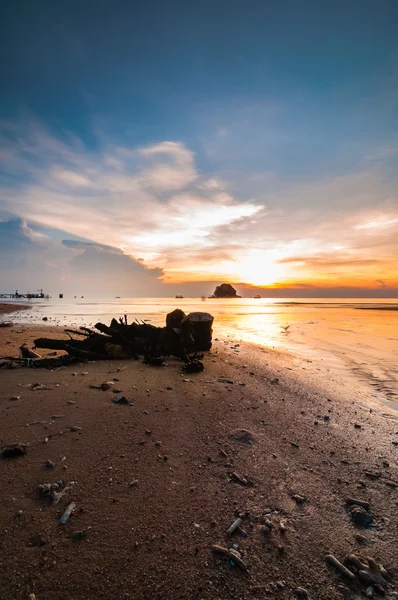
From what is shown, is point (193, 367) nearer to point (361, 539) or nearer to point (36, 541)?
point (361, 539)

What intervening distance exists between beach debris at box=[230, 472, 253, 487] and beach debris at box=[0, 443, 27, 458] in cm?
250

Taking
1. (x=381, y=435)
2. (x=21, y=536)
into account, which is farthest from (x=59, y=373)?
(x=381, y=435)

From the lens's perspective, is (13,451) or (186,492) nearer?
(186,492)

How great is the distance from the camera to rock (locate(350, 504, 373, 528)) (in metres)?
2.81

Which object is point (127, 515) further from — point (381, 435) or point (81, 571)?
point (381, 435)

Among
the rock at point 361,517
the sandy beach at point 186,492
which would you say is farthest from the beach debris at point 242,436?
the rock at point 361,517

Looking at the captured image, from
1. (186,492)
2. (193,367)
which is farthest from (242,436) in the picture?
(193,367)

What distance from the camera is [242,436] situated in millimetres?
4371

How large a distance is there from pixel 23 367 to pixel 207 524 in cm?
655

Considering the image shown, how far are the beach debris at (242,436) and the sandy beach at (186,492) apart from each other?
3cm

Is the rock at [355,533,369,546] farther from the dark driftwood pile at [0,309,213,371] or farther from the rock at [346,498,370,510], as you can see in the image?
the dark driftwood pile at [0,309,213,371]

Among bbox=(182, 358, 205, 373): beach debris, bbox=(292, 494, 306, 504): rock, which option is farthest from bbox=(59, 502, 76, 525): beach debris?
bbox=(182, 358, 205, 373): beach debris

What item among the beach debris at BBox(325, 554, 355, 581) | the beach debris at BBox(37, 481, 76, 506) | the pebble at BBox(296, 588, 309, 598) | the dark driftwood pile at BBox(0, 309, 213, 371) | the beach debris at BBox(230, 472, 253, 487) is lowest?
the pebble at BBox(296, 588, 309, 598)

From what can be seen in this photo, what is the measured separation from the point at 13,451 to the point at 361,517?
151 inches
